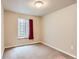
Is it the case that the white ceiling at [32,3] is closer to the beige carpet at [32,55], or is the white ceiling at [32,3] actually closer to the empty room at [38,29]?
the empty room at [38,29]

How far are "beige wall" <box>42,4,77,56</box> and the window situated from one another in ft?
5.91

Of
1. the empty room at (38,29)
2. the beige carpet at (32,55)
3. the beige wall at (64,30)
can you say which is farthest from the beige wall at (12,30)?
the beige wall at (64,30)

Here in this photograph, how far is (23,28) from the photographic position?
5.37m

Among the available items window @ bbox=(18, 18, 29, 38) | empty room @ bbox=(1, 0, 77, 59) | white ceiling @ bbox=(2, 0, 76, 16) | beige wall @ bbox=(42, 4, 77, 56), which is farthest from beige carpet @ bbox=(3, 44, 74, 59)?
white ceiling @ bbox=(2, 0, 76, 16)

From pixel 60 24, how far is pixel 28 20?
248cm

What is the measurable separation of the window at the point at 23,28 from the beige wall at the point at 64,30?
5.91 feet

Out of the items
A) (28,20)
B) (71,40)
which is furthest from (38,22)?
(71,40)

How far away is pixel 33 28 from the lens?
5594 mm

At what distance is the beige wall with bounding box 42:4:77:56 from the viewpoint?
9.68 feet

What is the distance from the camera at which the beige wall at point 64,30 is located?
9.68 feet

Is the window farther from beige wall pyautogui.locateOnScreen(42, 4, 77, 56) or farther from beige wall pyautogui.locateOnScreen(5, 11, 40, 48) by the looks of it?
beige wall pyautogui.locateOnScreen(42, 4, 77, 56)

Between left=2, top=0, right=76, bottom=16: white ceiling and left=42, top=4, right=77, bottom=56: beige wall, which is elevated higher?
left=2, top=0, right=76, bottom=16: white ceiling

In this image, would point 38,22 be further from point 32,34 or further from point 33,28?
point 32,34

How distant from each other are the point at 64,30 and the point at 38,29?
2683 mm
